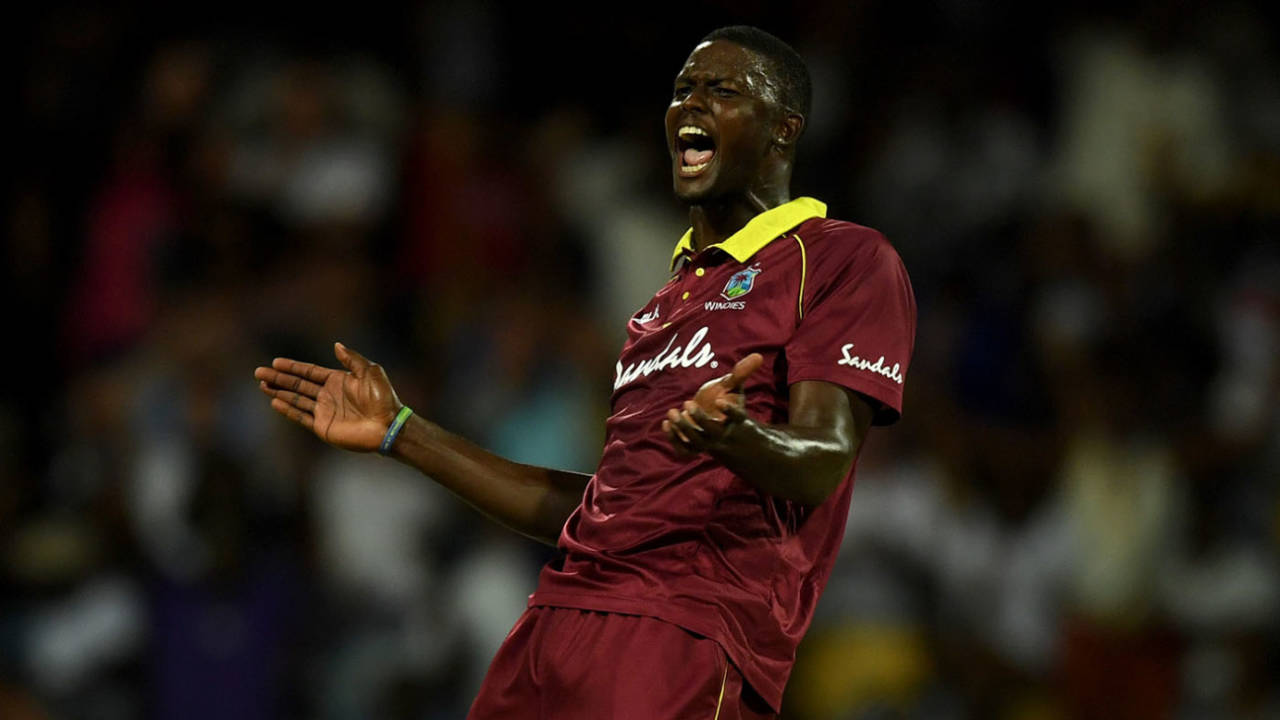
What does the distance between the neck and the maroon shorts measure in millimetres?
879

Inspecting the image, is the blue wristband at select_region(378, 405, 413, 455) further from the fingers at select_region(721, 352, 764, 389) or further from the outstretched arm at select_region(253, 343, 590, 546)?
the fingers at select_region(721, 352, 764, 389)

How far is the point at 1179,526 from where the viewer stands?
835cm

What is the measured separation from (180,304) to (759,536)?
537cm

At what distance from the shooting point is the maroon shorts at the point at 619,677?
3428mm

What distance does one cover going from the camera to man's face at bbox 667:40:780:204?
381 cm

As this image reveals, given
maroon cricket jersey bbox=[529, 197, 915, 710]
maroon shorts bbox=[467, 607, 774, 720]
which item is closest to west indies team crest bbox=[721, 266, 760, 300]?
maroon cricket jersey bbox=[529, 197, 915, 710]

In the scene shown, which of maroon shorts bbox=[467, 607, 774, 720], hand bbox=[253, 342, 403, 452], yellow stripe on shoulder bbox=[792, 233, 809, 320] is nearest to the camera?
maroon shorts bbox=[467, 607, 774, 720]

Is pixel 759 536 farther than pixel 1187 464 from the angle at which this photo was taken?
No

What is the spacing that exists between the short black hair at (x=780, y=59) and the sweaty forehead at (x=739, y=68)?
1cm

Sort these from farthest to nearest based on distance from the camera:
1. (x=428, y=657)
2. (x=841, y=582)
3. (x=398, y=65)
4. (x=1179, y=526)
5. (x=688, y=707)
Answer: (x=398, y=65) → (x=1179, y=526) → (x=841, y=582) → (x=428, y=657) → (x=688, y=707)

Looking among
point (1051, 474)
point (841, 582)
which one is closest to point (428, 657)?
point (841, 582)

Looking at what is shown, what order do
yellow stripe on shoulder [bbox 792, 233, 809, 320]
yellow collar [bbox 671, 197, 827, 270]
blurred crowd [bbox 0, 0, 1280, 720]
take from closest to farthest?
yellow stripe on shoulder [bbox 792, 233, 809, 320] < yellow collar [bbox 671, 197, 827, 270] < blurred crowd [bbox 0, 0, 1280, 720]

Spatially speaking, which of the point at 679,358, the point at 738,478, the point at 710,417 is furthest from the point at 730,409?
the point at 679,358

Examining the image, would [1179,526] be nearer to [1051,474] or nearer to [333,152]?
[1051,474]
